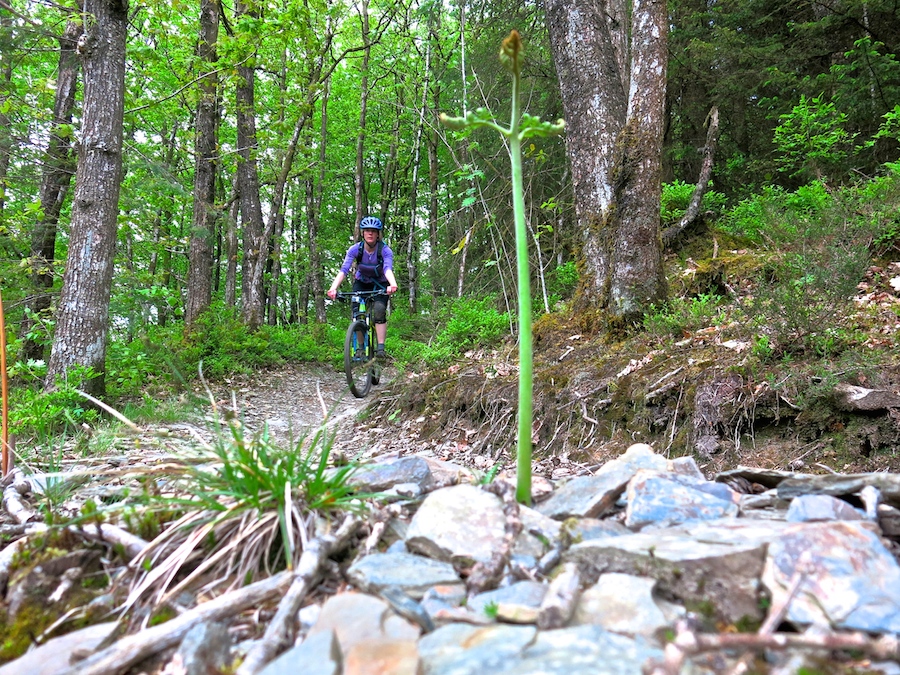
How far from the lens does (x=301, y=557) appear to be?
1.47 meters

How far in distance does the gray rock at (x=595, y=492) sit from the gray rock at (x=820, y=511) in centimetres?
55

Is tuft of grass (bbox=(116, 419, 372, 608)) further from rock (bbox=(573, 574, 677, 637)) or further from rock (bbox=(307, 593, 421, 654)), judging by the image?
rock (bbox=(573, 574, 677, 637))

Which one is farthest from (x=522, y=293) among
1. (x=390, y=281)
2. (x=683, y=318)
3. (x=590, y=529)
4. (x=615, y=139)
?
(x=390, y=281)

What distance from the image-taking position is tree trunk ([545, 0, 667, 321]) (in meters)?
5.04

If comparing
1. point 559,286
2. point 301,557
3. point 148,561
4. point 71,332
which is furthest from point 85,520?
point 559,286

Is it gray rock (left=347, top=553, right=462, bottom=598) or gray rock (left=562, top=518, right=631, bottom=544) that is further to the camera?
gray rock (left=562, top=518, right=631, bottom=544)

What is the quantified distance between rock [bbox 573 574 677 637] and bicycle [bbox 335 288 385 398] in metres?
A: 6.52

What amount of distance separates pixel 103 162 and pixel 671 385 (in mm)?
6740

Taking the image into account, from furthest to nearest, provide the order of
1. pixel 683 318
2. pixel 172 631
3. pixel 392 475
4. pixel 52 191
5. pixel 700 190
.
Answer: pixel 52 191 → pixel 700 190 → pixel 683 318 → pixel 392 475 → pixel 172 631

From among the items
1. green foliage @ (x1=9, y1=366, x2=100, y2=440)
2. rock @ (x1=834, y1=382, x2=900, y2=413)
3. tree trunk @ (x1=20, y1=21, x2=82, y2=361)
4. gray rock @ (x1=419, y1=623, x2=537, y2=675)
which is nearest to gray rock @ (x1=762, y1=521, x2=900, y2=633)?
gray rock @ (x1=419, y1=623, x2=537, y2=675)

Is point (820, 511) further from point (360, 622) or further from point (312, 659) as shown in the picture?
point (312, 659)

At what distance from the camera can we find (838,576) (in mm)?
1107

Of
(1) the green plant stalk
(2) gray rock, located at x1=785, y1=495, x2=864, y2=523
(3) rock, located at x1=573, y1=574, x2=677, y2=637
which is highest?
(1) the green plant stalk

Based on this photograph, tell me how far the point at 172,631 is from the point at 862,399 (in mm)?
3763
